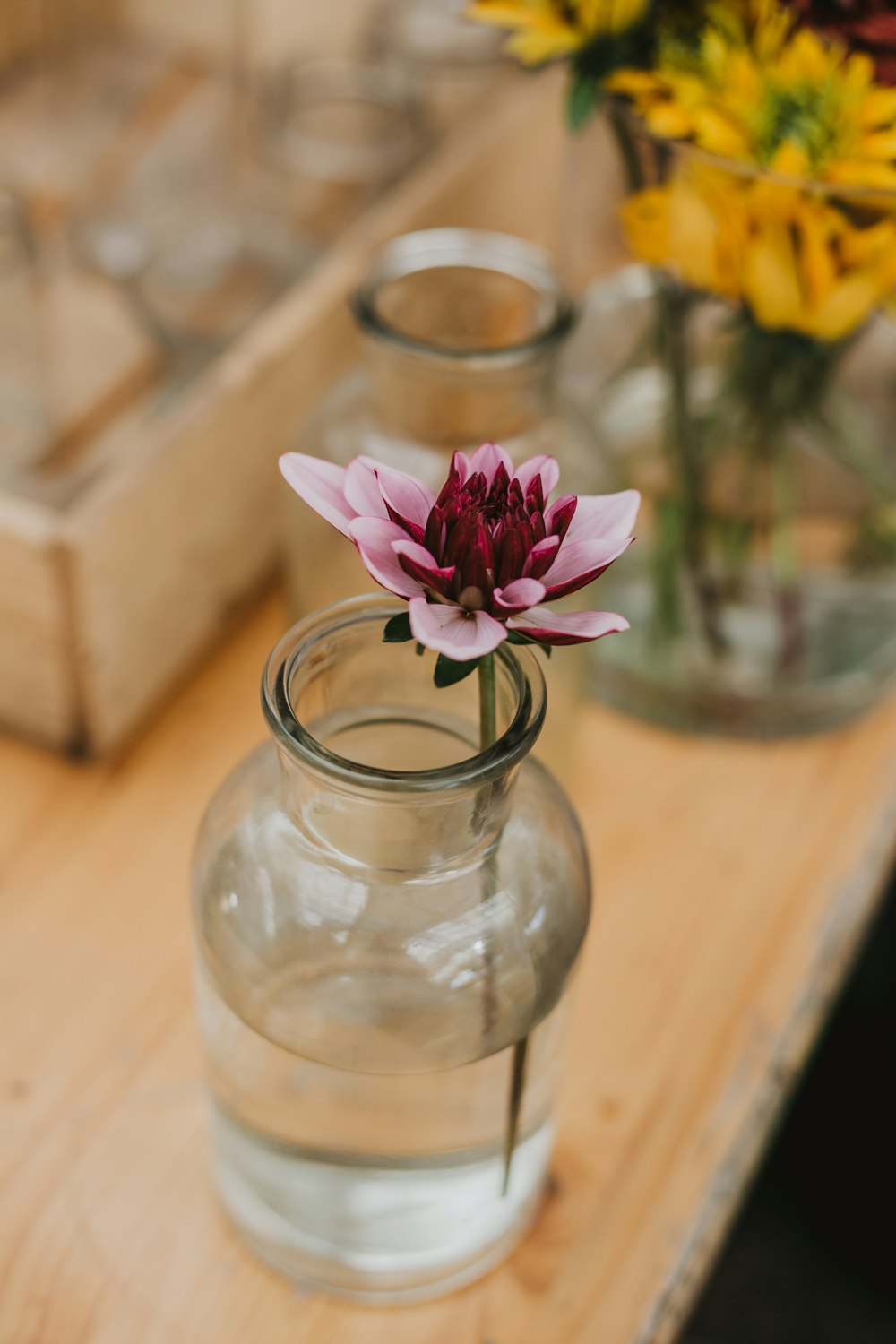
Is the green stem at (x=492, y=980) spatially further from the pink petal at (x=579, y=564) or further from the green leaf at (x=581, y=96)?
the green leaf at (x=581, y=96)

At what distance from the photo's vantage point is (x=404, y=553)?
0.24 m

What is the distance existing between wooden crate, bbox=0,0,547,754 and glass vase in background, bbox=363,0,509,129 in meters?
0.06

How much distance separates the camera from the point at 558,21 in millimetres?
420

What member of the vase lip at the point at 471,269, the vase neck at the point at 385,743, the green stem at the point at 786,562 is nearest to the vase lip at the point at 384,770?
the vase neck at the point at 385,743

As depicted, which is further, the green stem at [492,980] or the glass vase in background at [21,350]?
the glass vase in background at [21,350]

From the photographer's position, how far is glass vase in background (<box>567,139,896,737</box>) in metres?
0.50

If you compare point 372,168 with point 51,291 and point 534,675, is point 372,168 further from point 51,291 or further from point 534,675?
point 534,675

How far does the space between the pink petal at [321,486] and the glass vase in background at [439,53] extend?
1.81 feet

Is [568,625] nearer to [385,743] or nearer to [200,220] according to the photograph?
[385,743]

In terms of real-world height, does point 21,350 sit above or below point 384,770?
below

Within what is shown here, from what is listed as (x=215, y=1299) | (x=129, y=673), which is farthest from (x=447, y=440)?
(x=215, y=1299)

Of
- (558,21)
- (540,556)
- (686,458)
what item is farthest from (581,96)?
(540,556)

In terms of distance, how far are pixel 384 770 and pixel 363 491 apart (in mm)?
59

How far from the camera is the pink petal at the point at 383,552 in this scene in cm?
25
